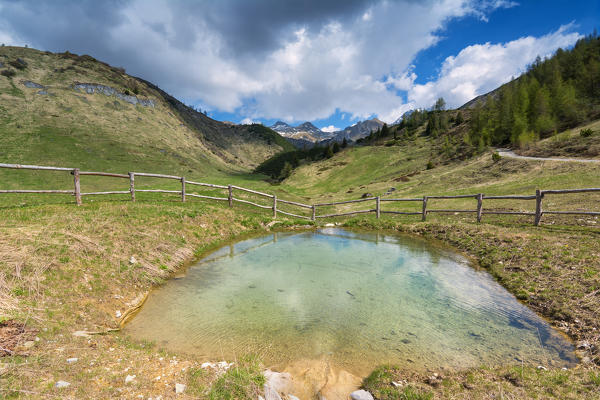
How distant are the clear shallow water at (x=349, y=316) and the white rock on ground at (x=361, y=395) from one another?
2.20 feet

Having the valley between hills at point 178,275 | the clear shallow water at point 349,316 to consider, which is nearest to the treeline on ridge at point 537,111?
the valley between hills at point 178,275

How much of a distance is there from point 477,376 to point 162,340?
6733mm

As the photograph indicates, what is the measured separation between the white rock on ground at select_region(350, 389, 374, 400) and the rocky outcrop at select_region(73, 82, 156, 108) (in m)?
119

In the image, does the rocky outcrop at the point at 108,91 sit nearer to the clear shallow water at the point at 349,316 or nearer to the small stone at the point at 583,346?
the clear shallow water at the point at 349,316

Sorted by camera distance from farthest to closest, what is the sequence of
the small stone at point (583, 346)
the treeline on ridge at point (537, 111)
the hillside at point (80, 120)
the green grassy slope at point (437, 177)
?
the hillside at point (80, 120)
the treeline on ridge at point (537, 111)
the green grassy slope at point (437, 177)
the small stone at point (583, 346)

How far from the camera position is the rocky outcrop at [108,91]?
3393 inches

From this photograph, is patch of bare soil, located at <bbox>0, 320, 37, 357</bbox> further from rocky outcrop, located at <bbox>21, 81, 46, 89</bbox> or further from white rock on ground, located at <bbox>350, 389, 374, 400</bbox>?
rocky outcrop, located at <bbox>21, 81, 46, 89</bbox>

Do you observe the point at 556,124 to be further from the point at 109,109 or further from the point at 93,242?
the point at 109,109

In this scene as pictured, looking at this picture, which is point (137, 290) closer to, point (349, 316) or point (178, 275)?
point (178, 275)

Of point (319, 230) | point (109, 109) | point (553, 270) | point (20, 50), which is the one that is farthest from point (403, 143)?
point (20, 50)

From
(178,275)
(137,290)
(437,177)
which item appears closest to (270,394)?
(137,290)

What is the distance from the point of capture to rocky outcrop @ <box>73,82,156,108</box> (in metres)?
86.2

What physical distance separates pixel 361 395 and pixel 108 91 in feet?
413

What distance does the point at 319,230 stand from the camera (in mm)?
19203
